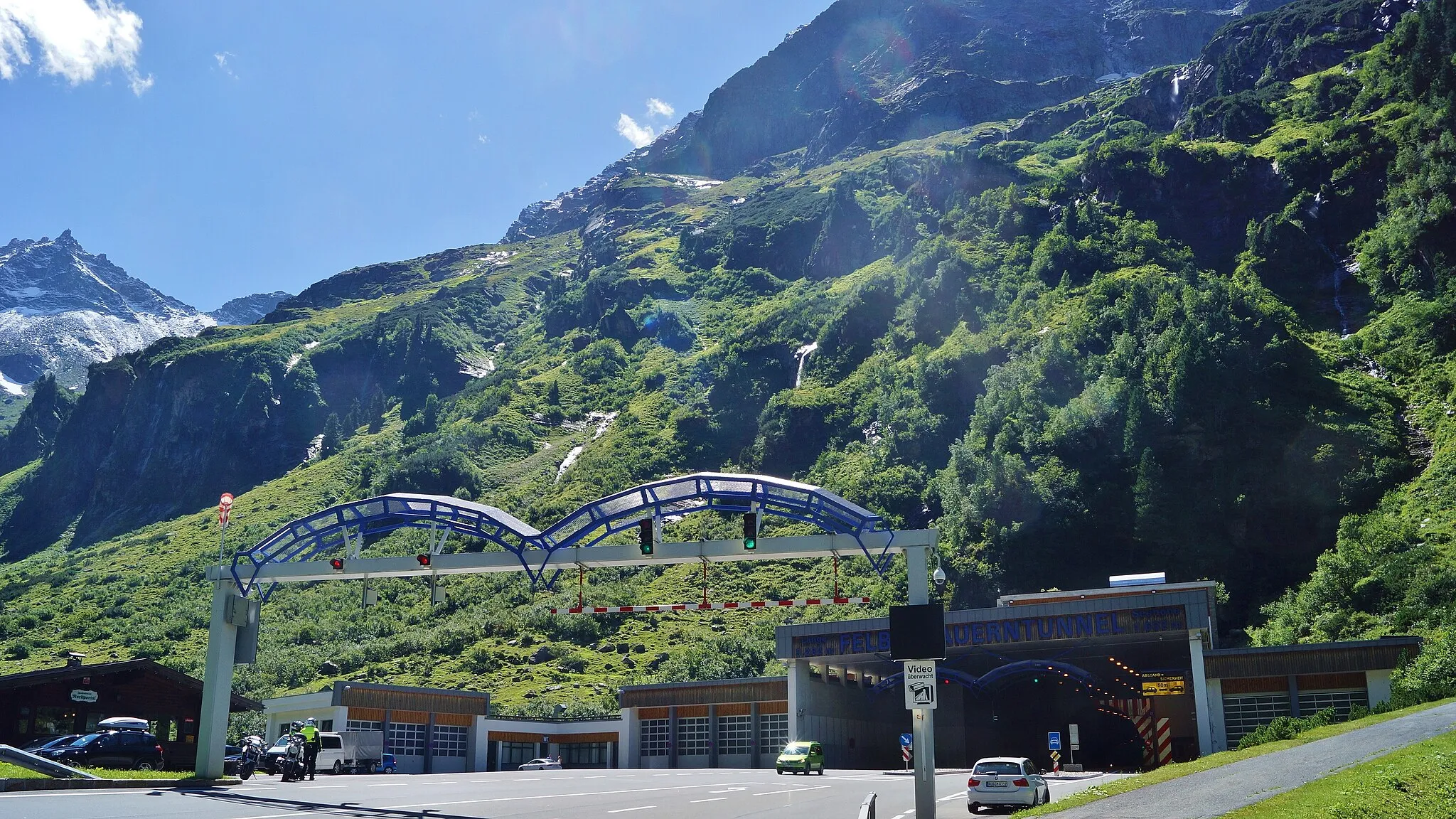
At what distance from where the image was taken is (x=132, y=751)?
1353 inches

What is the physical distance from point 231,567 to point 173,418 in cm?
16984

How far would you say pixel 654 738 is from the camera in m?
57.5

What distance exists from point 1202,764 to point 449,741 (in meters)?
38.6

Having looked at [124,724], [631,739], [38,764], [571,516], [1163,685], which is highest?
[571,516]

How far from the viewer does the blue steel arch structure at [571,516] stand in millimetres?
28859

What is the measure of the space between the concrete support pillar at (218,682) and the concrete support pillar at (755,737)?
92.0 feet

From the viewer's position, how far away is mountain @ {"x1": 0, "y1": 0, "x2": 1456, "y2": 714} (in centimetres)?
8594

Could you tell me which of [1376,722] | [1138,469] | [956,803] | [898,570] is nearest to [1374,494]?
[1138,469]

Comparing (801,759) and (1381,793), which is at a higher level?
(1381,793)

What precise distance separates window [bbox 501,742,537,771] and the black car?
2476 centimetres

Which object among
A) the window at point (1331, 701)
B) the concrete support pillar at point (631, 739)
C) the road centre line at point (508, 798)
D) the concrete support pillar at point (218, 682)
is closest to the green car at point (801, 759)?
the road centre line at point (508, 798)

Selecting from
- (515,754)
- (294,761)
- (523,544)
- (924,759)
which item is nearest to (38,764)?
(294,761)

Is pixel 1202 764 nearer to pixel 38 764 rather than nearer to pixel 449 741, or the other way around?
pixel 38 764

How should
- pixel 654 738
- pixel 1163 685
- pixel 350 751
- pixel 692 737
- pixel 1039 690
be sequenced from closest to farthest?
pixel 350 751, pixel 1163 685, pixel 692 737, pixel 654 738, pixel 1039 690
